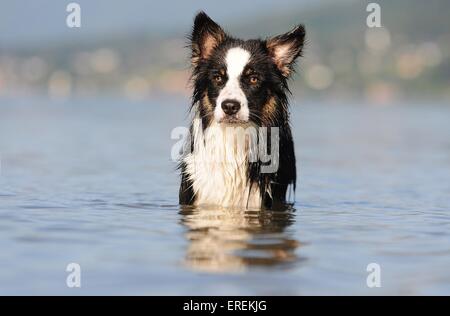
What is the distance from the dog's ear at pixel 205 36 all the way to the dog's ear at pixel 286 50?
633mm

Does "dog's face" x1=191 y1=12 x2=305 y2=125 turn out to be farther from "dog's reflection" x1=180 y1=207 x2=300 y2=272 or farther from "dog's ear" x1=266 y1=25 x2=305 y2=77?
"dog's reflection" x1=180 y1=207 x2=300 y2=272

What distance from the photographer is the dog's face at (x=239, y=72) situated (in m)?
11.3

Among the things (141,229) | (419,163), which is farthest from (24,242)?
(419,163)

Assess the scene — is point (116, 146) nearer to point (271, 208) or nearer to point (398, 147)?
point (398, 147)

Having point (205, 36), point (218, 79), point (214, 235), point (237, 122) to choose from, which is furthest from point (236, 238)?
point (205, 36)

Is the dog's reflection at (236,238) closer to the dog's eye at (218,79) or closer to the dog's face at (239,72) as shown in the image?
the dog's face at (239,72)

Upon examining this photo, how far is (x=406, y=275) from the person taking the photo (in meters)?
8.47

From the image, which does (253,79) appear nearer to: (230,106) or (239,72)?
(239,72)

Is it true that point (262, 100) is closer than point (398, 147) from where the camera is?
Yes

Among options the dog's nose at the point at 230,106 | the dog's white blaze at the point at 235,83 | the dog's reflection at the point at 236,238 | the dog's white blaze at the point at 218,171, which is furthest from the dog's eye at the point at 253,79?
the dog's reflection at the point at 236,238

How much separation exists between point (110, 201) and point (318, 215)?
3054 millimetres

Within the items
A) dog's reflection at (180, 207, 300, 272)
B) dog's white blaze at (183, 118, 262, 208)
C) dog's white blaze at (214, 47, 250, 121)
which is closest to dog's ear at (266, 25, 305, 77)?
dog's white blaze at (214, 47, 250, 121)

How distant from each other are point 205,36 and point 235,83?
0.99 meters

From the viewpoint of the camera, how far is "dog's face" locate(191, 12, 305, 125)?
444 inches
